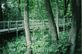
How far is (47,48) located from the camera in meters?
8.75

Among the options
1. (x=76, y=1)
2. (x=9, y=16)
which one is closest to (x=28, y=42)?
(x=76, y=1)

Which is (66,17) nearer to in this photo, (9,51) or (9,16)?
(9,16)

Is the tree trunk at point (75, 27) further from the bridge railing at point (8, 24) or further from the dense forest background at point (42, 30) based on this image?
the bridge railing at point (8, 24)

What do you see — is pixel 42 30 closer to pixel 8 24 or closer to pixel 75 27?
pixel 8 24

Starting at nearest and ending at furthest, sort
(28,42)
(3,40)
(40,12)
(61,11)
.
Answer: (28,42) → (40,12) → (3,40) → (61,11)

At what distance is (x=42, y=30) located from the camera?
12641 millimetres

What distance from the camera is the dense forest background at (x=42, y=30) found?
7.82 metres

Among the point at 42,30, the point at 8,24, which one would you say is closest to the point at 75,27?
the point at 42,30

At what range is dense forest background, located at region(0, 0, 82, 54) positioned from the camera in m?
7.82

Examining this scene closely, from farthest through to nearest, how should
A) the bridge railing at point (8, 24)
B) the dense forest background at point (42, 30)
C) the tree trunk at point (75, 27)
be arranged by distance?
the bridge railing at point (8, 24)
the dense forest background at point (42, 30)
the tree trunk at point (75, 27)

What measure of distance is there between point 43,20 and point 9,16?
6744 millimetres

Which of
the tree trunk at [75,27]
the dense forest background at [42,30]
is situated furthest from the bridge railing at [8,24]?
the tree trunk at [75,27]

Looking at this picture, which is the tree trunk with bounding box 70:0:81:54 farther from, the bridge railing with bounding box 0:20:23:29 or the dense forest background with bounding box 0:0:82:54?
the bridge railing with bounding box 0:20:23:29

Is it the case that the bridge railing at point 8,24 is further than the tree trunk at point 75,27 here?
Yes
